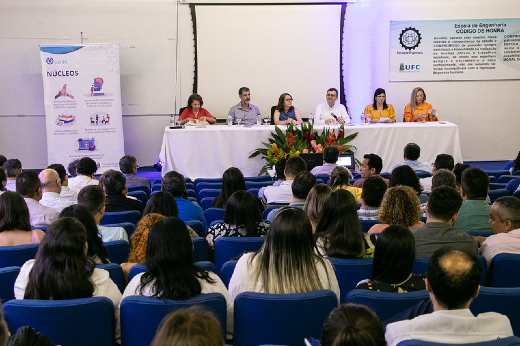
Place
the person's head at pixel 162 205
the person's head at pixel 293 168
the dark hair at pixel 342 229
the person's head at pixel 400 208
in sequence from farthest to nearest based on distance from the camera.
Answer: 1. the person's head at pixel 293 168
2. the person's head at pixel 162 205
3. the person's head at pixel 400 208
4. the dark hair at pixel 342 229

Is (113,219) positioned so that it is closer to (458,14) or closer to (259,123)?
(259,123)

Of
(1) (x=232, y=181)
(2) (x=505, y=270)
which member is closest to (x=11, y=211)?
(1) (x=232, y=181)

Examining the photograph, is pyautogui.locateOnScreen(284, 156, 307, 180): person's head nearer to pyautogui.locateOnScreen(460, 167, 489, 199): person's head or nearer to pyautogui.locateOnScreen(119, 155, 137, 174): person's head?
pyautogui.locateOnScreen(460, 167, 489, 199): person's head

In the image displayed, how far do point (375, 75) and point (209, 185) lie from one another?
526 cm

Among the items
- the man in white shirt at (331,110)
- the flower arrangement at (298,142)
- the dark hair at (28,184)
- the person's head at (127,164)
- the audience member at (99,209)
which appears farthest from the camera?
the man in white shirt at (331,110)

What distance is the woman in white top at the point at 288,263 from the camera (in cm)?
256

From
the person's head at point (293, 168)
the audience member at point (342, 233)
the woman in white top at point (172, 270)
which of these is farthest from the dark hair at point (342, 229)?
the person's head at point (293, 168)

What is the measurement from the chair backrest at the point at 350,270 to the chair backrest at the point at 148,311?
77cm

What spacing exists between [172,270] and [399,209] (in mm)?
1640

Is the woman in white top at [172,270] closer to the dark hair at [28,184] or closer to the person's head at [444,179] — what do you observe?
Answer: the dark hair at [28,184]

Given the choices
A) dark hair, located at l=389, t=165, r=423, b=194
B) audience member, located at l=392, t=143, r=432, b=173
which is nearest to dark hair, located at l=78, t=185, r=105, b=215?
dark hair, located at l=389, t=165, r=423, b=194

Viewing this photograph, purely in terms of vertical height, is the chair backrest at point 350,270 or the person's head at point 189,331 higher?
the person's head at point 189,331

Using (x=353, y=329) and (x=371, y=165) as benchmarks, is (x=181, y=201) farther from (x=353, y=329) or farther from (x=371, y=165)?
(x=353, y=329)

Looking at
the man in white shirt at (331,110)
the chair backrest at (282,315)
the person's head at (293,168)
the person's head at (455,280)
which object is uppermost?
the man in white shirt at (331,110)
